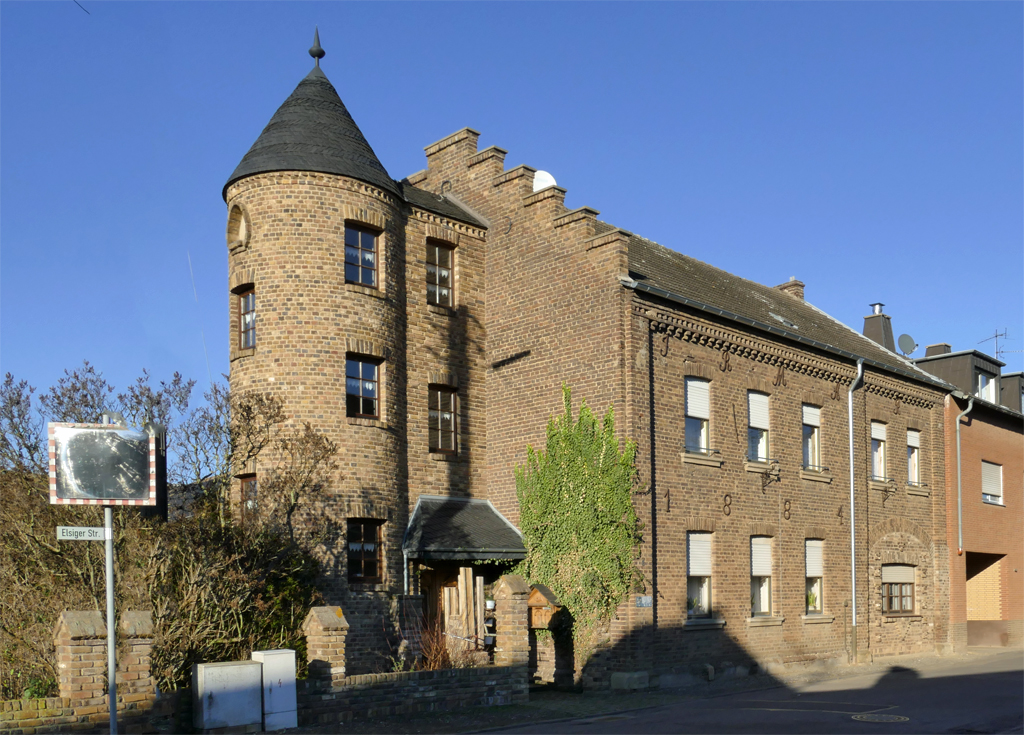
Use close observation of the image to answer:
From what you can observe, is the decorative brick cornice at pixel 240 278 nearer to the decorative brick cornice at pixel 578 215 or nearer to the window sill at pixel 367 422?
the window sill at pixel 367 422

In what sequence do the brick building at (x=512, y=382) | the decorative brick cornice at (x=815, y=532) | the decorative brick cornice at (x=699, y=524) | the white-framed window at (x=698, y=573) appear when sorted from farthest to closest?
1. the decorative brick cornice at (x=815, y=532)
2. the white-framed window at (x=698, y=573)
3. the decorative brick cornice at (x=699, y=524)
4. the brick building at (x=512, y=382)

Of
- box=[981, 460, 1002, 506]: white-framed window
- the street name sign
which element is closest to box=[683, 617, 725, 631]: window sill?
the street name sign

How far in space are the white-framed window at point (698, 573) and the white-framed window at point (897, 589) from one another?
25.6ft

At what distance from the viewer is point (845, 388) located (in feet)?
87.4

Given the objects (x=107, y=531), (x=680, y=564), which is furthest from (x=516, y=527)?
(x=107, y=531)

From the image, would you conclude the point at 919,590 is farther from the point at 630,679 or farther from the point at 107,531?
the point at 107,531

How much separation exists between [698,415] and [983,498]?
1419 cm

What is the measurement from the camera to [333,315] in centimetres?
1975

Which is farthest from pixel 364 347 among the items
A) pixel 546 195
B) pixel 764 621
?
pixel 764 621

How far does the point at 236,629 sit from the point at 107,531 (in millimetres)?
4636

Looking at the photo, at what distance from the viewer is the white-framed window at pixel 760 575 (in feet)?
75.7

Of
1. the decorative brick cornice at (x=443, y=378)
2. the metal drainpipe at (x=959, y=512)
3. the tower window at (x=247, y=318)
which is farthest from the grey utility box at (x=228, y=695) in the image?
the metal drainpipe at (x=959, y=512)

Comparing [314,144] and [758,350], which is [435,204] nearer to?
[314,144]

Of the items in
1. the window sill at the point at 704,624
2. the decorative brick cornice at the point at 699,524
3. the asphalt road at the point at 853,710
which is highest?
the decorative brick cornice at the point at 699,524
